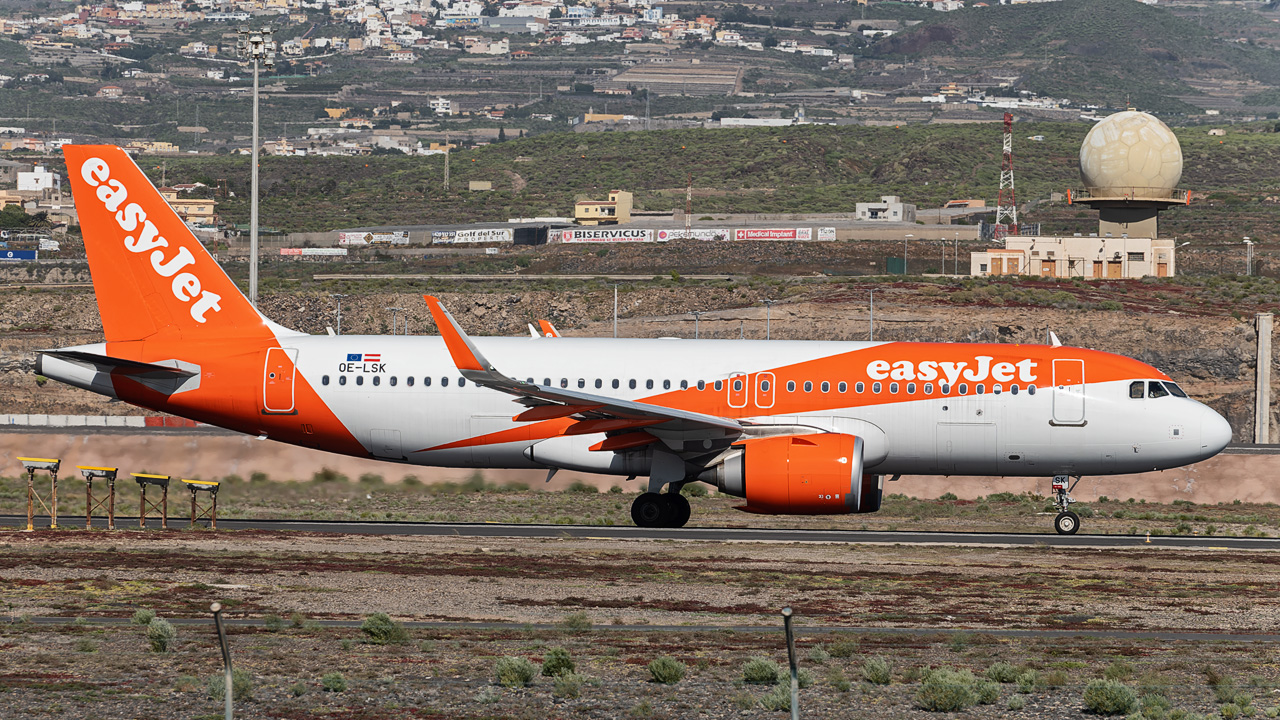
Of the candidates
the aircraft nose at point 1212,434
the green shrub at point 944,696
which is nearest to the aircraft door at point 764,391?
the aircraft nose at point 1212,434

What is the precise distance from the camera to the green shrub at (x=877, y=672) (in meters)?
15.0

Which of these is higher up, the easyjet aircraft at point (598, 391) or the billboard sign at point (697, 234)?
the billboard sign at point (697, 234)

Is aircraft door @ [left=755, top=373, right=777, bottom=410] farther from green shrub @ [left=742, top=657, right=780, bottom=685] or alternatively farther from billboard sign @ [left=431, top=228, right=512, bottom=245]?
billboard sign @ [left=431, top=228, right=512, bottom=245]

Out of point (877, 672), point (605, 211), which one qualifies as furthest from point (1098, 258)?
point (877, 672)

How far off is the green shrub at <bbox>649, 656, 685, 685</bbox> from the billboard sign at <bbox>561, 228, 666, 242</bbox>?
134 meters

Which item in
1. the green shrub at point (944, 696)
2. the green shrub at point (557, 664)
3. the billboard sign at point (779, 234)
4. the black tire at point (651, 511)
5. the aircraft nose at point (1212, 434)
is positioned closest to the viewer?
the green shrub at point (944, 696)

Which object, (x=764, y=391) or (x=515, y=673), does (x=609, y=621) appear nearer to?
(x=515, y=673)

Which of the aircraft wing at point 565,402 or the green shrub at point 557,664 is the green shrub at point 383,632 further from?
the aircraft wing at point 565,402

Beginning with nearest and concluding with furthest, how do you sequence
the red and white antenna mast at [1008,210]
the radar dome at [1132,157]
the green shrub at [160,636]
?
1. the green shrub at [160,636]
2. the radar dome at [1132,157]
3. the red and white antenna mast at [1008,210]

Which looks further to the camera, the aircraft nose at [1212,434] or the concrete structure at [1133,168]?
the concrete structure at [1133,168]

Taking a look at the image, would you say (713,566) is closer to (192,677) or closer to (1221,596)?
(1221,596)

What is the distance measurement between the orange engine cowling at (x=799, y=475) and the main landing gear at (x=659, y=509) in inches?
89.3

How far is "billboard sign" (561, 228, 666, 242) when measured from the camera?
149750 millimetres

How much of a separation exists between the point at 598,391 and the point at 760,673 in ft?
51.6
